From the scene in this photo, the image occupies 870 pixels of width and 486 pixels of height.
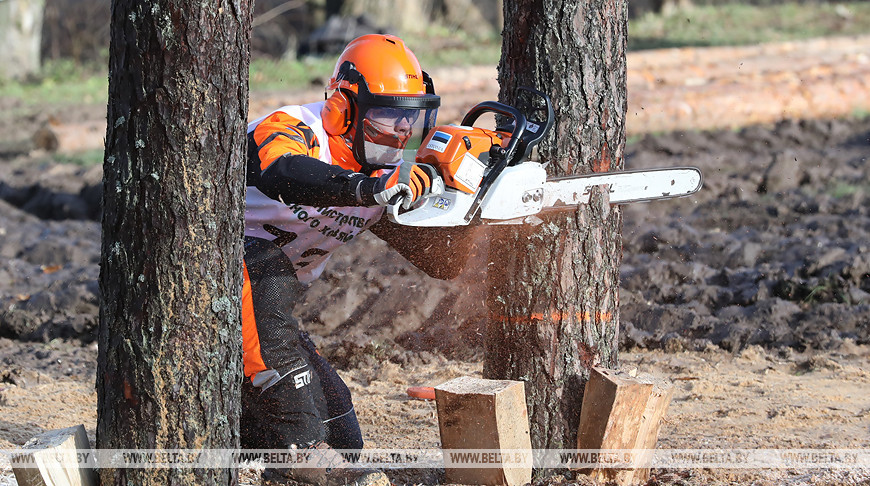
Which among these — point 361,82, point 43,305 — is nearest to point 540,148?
point 361,82

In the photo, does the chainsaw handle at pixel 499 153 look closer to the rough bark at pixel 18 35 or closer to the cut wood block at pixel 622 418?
the cut wood block at pixel 622 418

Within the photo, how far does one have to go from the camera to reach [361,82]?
280 centimetres

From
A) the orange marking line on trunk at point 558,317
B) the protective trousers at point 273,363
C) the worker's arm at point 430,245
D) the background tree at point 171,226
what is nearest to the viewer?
the background tree at point 171,226

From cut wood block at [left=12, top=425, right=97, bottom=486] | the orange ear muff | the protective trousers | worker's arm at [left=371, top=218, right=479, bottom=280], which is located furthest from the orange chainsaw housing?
cut wood block at [left=12, top=425, right=97, bottom=486]

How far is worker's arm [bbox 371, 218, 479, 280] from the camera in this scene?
3156mm

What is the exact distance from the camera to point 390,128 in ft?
→ 9.48

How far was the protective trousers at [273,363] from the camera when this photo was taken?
282cm

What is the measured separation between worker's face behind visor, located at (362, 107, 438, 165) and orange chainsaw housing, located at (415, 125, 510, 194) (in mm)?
228

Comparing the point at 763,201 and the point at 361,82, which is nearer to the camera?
the point at 361,82

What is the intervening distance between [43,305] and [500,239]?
10.2 ft

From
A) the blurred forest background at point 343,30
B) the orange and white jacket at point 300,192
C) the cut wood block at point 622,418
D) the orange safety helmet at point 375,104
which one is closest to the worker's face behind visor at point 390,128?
the orange safety helmet at point 375,104

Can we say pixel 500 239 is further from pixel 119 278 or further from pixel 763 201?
pixel 763 201

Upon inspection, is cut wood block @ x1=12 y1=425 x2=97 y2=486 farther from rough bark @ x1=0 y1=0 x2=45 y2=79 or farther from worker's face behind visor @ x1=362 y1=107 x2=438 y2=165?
rough bark @ x1=0 y1=0 x2=45 y2=79

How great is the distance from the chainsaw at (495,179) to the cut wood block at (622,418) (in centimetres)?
54
